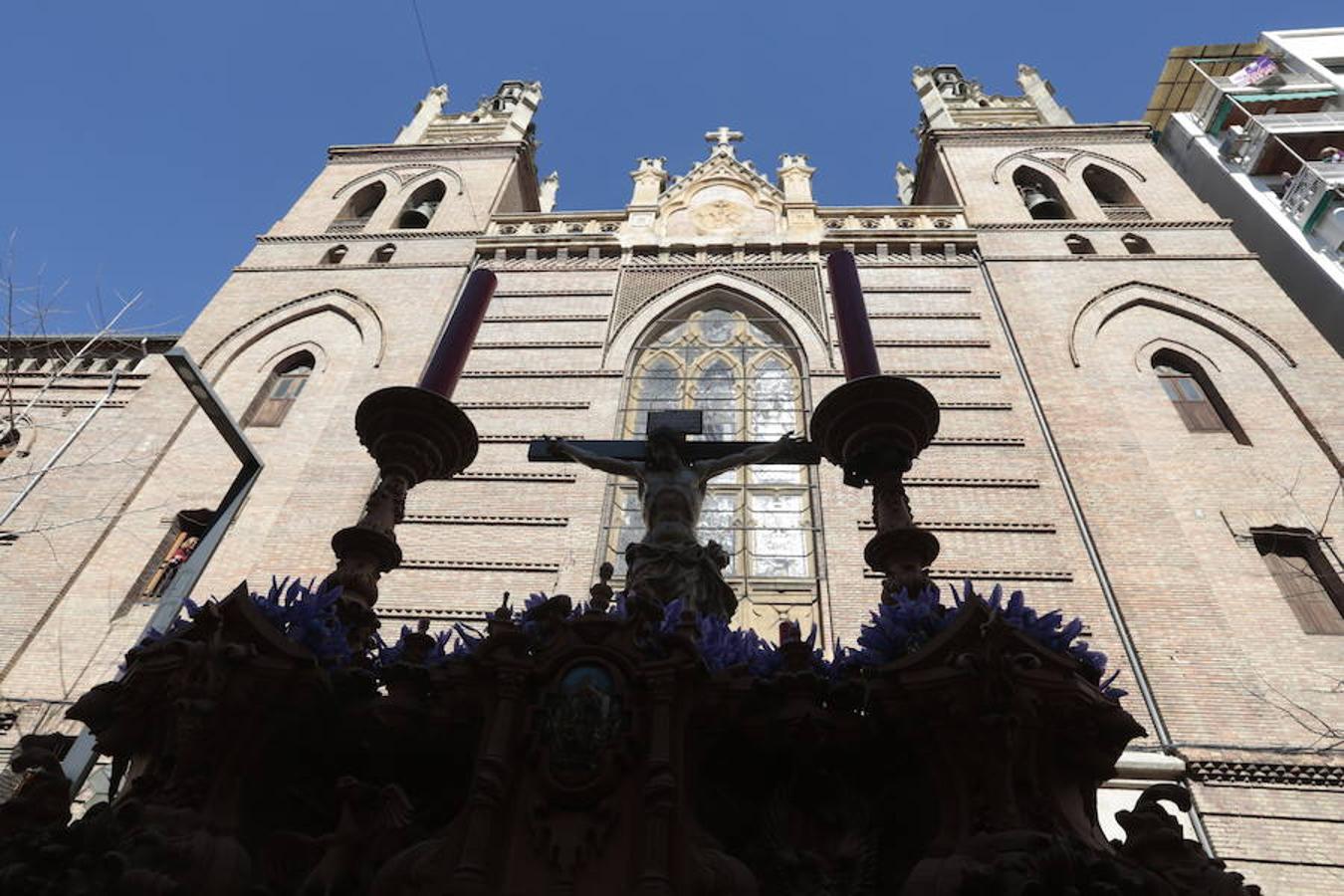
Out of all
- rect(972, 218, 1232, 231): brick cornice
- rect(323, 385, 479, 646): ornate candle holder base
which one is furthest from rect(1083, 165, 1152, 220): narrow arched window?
rect(323, 385, 479, 646): ornate candle holder base

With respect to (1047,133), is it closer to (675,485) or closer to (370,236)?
(370,236)

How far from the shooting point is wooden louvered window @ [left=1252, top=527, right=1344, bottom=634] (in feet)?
28.3

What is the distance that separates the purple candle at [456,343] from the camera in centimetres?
426

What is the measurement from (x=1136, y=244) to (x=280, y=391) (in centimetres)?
1448

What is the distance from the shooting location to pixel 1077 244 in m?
14.8

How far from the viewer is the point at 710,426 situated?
11375 millimetres

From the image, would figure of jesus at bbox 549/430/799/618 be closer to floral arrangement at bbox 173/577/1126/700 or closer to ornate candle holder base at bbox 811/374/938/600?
ornate candle holder base at bbox 811/374/938/600

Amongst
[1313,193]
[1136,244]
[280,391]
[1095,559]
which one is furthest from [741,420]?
[1313,193]

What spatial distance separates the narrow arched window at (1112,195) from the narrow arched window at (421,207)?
13.4 metres

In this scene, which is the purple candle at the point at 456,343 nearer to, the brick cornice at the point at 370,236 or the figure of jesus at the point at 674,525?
the figure of jesus at the point at 674,525

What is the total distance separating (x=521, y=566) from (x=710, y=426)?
137 inches

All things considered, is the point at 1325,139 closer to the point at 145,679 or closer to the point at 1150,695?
the point at 1150,695

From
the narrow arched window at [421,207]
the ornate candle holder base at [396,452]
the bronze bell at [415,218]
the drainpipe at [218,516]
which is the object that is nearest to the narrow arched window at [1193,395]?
the ornate candle holder base at [396,452]

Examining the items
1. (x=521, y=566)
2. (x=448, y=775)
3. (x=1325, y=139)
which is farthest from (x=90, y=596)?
(x=1325, y=139)
